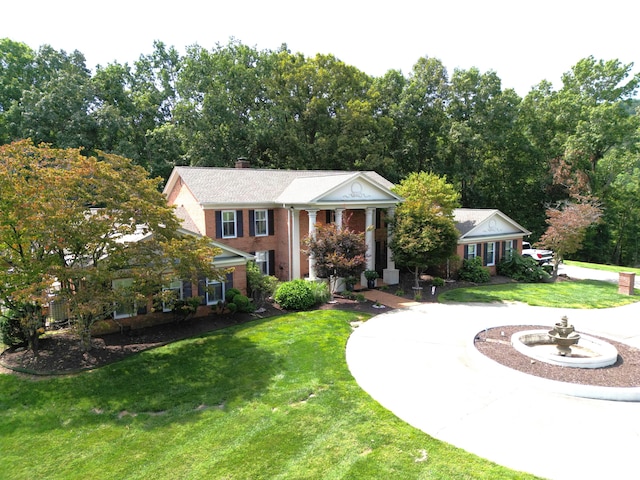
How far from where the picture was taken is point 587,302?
22578 mm

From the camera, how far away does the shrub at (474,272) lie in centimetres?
2761

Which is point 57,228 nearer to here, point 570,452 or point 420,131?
point 570,452

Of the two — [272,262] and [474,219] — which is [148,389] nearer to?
[272,262]

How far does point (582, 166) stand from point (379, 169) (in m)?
21.6

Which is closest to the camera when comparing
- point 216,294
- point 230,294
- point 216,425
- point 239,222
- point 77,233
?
point 216,425

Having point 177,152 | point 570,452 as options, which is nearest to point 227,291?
point 570,452

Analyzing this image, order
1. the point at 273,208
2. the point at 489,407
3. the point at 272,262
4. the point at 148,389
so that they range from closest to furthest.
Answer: the point at 489,407 < the point at 148,389 < the point at 273,208 < the point at 272,262

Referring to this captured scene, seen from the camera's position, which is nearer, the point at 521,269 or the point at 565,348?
the point at 565,348

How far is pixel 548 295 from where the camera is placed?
2414 cm

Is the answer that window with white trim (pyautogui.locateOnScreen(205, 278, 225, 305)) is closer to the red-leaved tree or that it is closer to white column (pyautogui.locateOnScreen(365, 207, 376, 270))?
white column (pyautogui.locateOnScreen(365, 207, 376, 270))

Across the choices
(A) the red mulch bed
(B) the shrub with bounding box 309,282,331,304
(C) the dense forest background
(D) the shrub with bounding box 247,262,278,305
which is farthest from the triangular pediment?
(C) the dense forest background

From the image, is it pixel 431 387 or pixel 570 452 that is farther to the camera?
pixel 431 387

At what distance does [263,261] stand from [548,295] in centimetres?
1732

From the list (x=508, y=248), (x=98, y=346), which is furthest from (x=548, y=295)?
(x=98, y=346)
